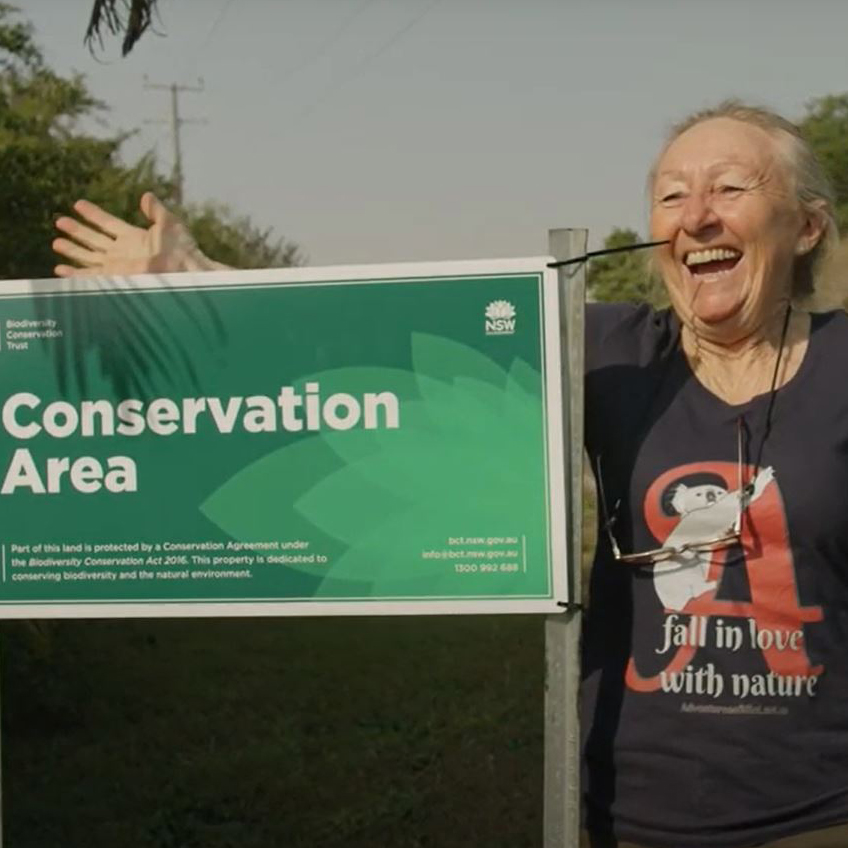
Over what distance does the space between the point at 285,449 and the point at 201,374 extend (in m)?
0.19

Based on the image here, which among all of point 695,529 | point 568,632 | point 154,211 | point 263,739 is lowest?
point 263,739

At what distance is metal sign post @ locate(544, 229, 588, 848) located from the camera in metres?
2.35

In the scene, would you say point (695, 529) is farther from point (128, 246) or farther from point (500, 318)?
point (128, 246)

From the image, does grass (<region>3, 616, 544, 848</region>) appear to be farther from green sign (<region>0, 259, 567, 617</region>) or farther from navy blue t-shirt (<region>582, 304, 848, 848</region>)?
navy blue t-shirt (<region>582, 304, 848, 848</region>)

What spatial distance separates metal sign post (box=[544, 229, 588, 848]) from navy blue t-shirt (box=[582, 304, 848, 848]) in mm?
59

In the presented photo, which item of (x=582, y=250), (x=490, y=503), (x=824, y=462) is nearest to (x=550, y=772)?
(x=490, y=503)

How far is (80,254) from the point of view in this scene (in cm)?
258

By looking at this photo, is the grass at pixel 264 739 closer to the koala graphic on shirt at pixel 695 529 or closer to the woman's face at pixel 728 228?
the koala graphic on shirt at pixel 695 529

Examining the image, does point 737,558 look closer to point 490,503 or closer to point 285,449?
point 490,503

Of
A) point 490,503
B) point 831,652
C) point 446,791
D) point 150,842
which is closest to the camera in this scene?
point 831,652

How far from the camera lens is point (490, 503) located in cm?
240

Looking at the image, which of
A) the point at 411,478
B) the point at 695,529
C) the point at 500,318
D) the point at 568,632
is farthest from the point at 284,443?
the point at 695,529

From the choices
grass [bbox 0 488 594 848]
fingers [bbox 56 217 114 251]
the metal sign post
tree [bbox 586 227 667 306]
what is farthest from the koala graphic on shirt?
grass [bbox 0 488 594 848]

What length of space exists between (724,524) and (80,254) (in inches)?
45.6
